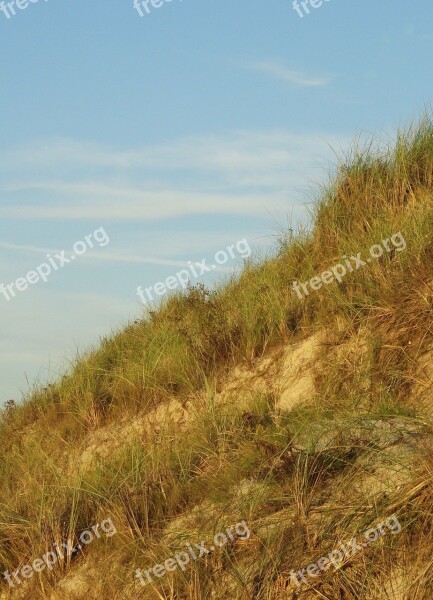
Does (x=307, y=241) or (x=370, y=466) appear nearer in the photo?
(x=370, y=466)

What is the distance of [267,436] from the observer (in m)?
5.68

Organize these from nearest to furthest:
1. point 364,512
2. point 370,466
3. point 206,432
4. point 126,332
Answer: point 364,512, point 370,466, point 206,432, point 126,332

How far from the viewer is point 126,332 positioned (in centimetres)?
1086

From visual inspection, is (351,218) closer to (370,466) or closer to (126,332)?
(126,332)

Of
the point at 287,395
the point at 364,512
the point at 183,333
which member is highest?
the point at 183,333

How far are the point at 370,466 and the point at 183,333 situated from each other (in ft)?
12.6

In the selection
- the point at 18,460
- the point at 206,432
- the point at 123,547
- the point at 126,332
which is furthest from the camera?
the point at 126,332

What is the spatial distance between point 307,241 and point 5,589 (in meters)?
4.88

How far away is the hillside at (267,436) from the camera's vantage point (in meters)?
4.42

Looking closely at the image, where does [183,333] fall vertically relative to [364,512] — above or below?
above

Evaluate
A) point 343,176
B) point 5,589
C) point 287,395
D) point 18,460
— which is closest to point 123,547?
point 5,589

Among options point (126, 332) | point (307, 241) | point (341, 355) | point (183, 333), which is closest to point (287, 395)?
point (341, 355)

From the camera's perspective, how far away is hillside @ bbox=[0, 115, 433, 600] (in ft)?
14.5

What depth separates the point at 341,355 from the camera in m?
6.74
